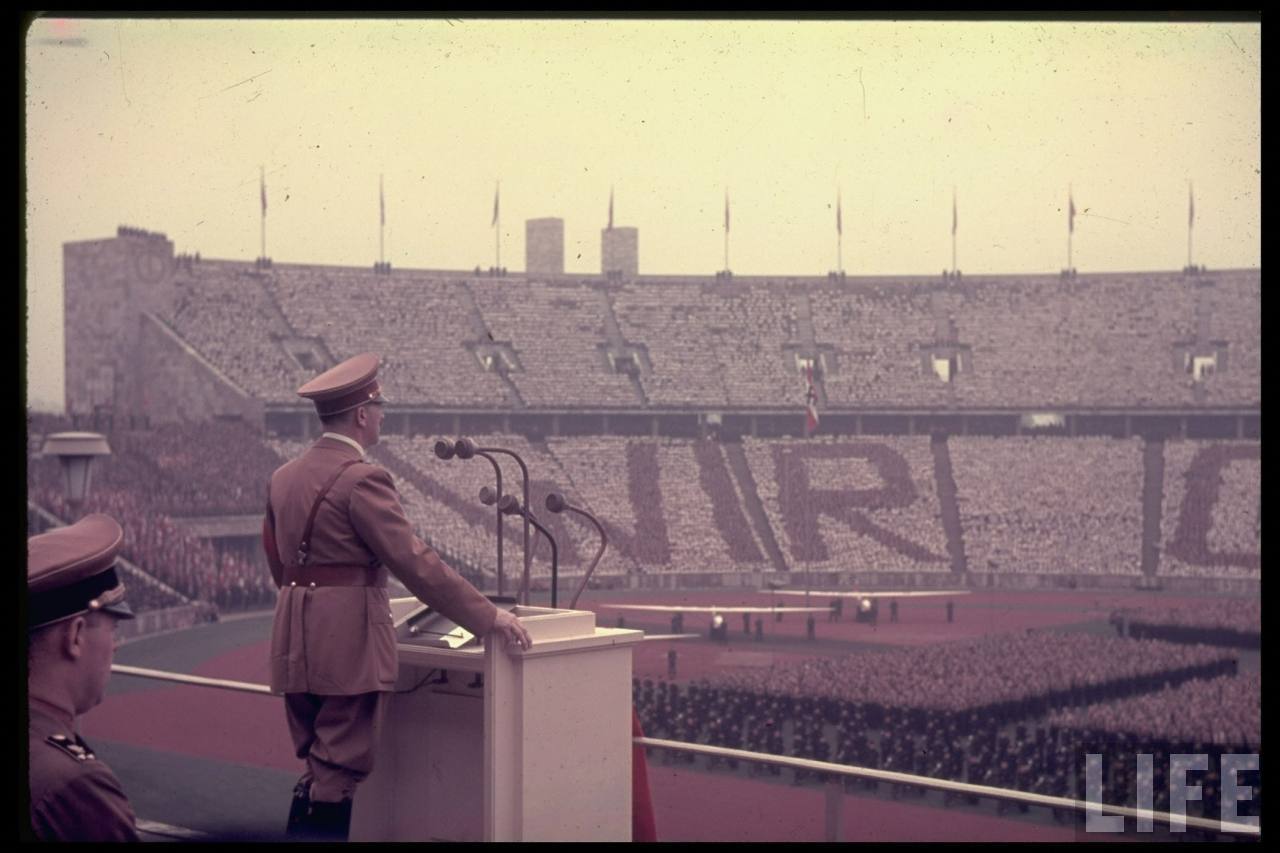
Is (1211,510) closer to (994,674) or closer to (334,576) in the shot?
(994,674)

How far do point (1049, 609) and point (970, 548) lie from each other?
24.4 feet

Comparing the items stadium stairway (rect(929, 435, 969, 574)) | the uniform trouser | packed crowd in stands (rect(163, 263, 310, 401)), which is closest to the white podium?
the uniform trouser

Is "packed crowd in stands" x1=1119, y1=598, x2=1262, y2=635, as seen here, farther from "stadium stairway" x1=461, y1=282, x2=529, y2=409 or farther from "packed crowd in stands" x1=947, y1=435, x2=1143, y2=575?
"stadium stairway" x1=461, y1=282, x2=529, y2=409

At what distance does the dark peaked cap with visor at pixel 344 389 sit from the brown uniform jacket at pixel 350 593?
0.18 m

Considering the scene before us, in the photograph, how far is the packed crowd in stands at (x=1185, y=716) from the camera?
594 inches

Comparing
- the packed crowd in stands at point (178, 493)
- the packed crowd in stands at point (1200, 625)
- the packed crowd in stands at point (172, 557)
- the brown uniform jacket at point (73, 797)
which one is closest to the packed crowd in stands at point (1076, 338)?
the packed crowd in stands at point (1200, 625)

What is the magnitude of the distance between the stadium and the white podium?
11.4 metres

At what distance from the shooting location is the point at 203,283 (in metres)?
46.0

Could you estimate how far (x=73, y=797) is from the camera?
286 centimetres

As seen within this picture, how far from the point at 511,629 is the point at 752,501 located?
39.3 m

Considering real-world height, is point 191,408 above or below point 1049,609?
above

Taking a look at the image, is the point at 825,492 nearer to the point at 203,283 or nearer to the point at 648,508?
the point at 648,508
